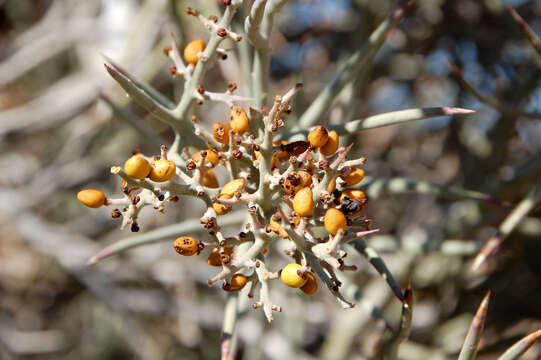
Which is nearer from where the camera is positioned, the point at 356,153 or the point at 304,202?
the point at 304,202

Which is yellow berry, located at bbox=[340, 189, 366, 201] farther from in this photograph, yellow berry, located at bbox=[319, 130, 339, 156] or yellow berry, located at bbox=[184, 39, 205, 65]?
yellow berry, located at bbox=[184, 39, 205, 65]

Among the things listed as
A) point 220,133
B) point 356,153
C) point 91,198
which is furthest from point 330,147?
point 356,153

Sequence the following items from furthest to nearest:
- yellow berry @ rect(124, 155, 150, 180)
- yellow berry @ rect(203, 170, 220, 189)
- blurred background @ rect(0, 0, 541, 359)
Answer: blurred background @ rect(0, 0, 541, 359) < yellow berry @ rect(203, 170, 220, 189) < yellow berry @ rect(124, 155, 150, 180)

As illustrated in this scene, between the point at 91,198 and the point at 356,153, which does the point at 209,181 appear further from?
the point at 356,153

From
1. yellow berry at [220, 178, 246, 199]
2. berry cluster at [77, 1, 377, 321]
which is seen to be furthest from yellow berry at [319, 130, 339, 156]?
yellow berry at [220, 178, 246, 199]

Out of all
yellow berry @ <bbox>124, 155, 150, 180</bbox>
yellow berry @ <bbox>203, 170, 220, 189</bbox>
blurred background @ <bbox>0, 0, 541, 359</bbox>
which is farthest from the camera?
blurred background @ <bbox>0, 0, 541, 359</bbox>

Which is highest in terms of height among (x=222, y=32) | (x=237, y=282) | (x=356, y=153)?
(x=222, y=32)

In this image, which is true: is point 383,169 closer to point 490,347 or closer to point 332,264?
point 490,347

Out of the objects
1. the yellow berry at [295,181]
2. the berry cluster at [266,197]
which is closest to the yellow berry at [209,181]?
the berry cluster at [266,197]
